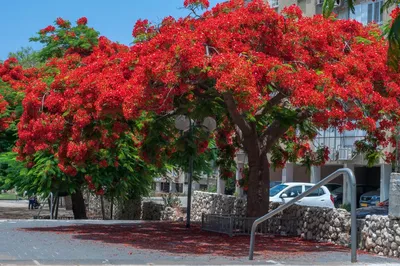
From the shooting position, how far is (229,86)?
569 inches

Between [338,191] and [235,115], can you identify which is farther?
[338,191]

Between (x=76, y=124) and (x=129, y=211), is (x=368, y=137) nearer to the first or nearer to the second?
(x=76, y=124)

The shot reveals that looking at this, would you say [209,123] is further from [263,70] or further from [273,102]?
[263,70]

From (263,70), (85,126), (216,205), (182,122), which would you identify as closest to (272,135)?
(182,122)

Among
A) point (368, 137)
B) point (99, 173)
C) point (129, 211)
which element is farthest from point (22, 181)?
point (368, 137)

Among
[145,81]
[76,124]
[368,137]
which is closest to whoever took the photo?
[145,81]

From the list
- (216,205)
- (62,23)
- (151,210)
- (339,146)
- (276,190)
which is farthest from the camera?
(339,146)

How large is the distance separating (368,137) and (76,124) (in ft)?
24.4

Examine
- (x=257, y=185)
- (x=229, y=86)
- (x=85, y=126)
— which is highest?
(x=229, y=86)

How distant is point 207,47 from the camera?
1573 centimetres

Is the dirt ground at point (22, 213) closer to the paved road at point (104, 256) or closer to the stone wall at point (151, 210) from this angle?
the stone wall at point (151, 210)

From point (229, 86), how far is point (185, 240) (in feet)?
14.8

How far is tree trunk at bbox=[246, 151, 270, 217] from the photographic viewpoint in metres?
18.8

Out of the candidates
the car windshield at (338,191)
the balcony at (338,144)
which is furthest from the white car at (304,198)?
the car windshield at (338,191)
